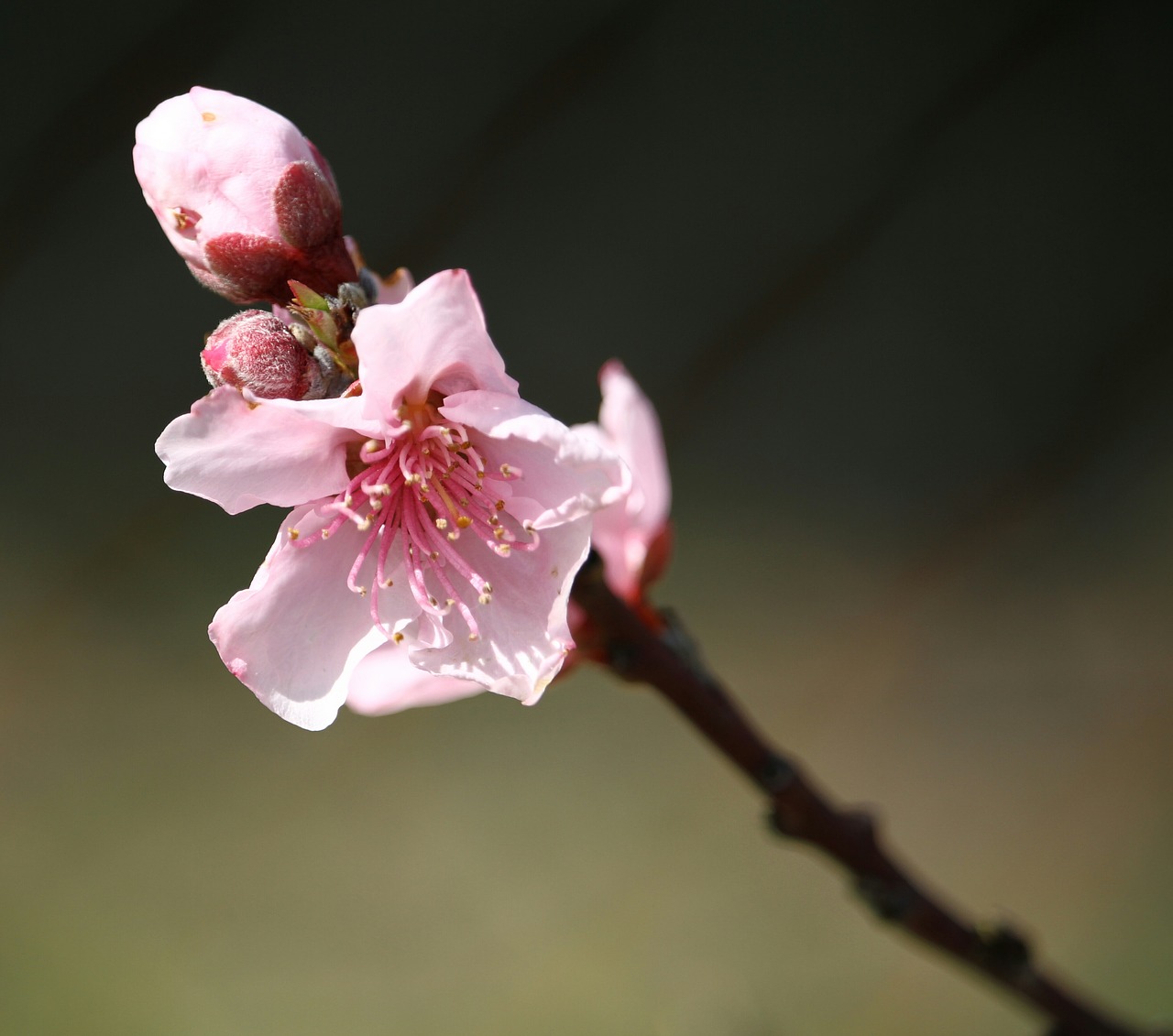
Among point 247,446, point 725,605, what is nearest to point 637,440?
point 247,446

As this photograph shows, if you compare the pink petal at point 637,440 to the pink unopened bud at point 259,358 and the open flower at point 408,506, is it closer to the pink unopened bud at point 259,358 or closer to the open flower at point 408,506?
the open flower at point 408,506

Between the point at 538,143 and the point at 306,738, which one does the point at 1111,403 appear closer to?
the point at 538,143

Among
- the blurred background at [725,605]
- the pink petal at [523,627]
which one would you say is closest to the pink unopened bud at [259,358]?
the pink petal at [523,627]

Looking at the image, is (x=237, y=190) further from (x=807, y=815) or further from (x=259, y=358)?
(x=807, y=815)

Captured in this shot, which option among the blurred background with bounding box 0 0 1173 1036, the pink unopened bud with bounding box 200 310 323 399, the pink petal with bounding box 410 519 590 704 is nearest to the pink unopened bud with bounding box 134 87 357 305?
the pink unopened bud with bounding box 200 310 323 399

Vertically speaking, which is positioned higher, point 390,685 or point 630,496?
point 630,496

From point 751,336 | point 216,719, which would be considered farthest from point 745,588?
point 216,719
